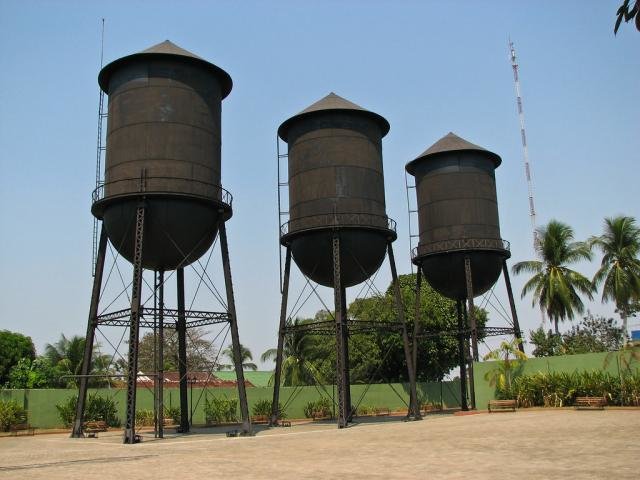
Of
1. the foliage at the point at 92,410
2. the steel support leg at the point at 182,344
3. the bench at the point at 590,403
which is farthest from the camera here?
the foliage at the point at 92,410

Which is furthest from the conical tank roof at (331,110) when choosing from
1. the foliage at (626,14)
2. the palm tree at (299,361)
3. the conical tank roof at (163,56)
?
the foliage at (626,14)

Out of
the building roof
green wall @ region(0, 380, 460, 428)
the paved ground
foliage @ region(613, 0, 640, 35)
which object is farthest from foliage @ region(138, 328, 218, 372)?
foliage @ region(613, 0, 640, 35)

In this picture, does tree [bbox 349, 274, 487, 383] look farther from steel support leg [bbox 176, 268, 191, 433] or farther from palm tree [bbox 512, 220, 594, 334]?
steel support leg [bbox 176, 268, 191, 433]

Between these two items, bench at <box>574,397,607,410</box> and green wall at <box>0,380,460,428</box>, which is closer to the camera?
bench at <box>574,397,607,410</box>

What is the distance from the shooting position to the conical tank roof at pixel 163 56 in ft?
79.1

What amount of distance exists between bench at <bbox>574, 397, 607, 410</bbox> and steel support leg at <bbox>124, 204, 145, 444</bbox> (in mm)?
17713

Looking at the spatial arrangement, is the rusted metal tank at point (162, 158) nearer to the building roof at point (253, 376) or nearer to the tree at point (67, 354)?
the tree at point (67, 354)

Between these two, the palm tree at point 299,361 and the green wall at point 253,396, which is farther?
the palm tree at point 299,361

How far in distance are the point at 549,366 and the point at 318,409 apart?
12.7m

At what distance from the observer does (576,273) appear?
145 feet

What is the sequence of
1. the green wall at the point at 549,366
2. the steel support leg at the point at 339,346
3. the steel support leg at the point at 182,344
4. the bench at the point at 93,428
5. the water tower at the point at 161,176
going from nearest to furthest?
1. the water tower at the point at 161,176
2. the bench at the point at 93,428
3. the steel support leg at the point at 182,344
4. the steel support leg at the point at 339,346
5. the green wall at the point at 549,366

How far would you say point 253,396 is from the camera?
3603 centimetres

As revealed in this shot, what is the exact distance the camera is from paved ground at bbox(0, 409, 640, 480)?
38.5 feet

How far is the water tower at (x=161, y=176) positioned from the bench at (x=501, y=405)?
12.6m
